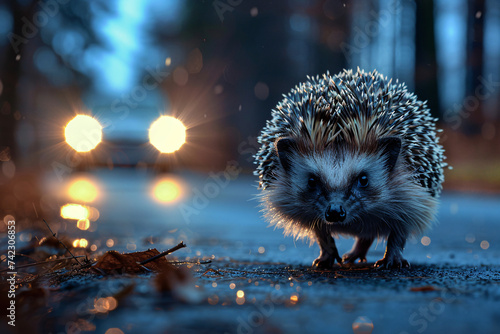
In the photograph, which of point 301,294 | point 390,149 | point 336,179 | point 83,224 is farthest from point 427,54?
point 301,294

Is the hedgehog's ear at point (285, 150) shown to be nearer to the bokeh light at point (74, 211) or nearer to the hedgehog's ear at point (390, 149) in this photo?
the hedgehog's ear at point (390, 149)

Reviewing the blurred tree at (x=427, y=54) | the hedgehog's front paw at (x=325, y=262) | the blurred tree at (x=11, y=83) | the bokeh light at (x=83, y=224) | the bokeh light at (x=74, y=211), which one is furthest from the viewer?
the blurred tree at (x=427, y=54)

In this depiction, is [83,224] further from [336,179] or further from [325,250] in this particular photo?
[336,179]

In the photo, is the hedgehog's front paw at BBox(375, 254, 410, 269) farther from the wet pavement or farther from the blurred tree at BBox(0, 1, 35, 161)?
the blurred tree at BBox(0, 1, 35, 161)

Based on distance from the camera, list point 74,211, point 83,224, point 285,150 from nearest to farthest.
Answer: point 285,150 → point 83,224 → point 74,211

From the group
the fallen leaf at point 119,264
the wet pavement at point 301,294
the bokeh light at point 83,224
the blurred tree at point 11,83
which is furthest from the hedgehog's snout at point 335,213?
the blurred tree at point 11,83

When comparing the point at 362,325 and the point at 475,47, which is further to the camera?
the point at 475,47

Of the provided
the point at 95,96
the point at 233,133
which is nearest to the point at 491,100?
the point at 233,133
